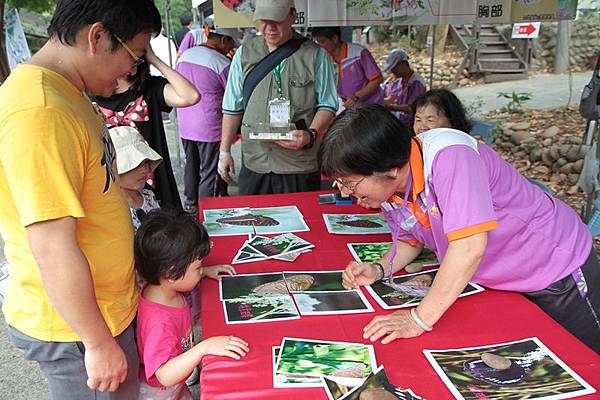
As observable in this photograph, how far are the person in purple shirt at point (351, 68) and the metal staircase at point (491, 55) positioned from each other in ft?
24.5

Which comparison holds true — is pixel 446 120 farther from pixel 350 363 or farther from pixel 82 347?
pixel 82 347

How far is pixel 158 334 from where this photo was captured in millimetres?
1334

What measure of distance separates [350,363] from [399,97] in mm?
3874

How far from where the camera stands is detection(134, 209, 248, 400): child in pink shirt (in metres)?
1.32

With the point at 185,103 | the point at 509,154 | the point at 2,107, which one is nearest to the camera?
the point at 2,107

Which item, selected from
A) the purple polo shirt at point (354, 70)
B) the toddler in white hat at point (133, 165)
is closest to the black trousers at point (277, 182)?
the toddler in white hat at point (133, 165)

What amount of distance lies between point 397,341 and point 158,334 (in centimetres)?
61

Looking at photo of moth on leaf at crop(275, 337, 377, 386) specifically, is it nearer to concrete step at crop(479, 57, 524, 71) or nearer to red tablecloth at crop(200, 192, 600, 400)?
red tablecloth at crop(200, 192, 600, 400)

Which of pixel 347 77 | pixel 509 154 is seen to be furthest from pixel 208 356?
pixel 509 154

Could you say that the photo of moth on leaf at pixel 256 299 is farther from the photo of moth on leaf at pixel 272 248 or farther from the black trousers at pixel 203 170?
the black trousers at pixel 203 170

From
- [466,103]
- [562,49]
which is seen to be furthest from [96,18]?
[562,49]

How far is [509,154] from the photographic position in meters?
Result: 6.18

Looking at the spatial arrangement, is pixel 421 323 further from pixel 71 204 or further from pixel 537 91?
pixel 537 91

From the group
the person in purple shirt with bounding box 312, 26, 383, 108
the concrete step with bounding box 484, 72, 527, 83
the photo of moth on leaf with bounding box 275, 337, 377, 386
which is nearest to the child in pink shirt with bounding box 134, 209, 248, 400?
the photo of moth on leaf with bounding box 275, 337, 377, 386
